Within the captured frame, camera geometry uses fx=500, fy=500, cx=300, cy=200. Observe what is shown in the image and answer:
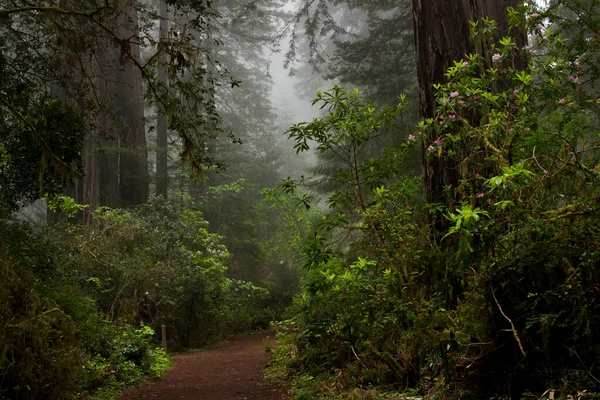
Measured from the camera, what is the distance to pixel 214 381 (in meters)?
8.05

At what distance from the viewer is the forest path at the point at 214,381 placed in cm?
673

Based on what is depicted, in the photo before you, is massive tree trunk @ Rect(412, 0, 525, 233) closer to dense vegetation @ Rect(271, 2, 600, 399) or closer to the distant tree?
dense vegetation @ Rect(271, 2, 600, 399)

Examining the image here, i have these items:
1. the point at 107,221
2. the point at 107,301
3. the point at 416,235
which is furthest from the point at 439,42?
the point at 107,221

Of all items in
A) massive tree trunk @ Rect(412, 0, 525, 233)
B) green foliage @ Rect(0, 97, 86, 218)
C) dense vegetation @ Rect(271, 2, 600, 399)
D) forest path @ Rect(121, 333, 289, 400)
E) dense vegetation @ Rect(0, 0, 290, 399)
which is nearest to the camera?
dense vegetation @ Rect(271, 2, 600, 399)

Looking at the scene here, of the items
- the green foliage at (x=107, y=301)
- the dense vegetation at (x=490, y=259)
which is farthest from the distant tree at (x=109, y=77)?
the dense vegetation at (x=490, y=259)

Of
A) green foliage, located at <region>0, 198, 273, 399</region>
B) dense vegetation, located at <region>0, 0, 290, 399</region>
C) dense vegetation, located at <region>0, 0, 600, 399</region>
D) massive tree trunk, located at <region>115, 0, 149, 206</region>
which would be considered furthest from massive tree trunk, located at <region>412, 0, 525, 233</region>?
massive tree trunk, located at <region>115, 0, 149, 206</region>

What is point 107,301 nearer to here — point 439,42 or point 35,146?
point 35,146

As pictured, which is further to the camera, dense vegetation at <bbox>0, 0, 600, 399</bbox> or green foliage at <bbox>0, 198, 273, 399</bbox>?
green foliage at <bbox>0, 198, 273, 399</bbox>

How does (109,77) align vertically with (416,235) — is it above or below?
above

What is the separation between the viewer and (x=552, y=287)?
328 cm

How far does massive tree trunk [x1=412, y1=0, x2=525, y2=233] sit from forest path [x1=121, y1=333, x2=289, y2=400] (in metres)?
3.29

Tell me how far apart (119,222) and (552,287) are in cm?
1103

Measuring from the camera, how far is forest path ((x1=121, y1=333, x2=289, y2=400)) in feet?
22.1

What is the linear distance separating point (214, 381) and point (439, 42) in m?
6.06
